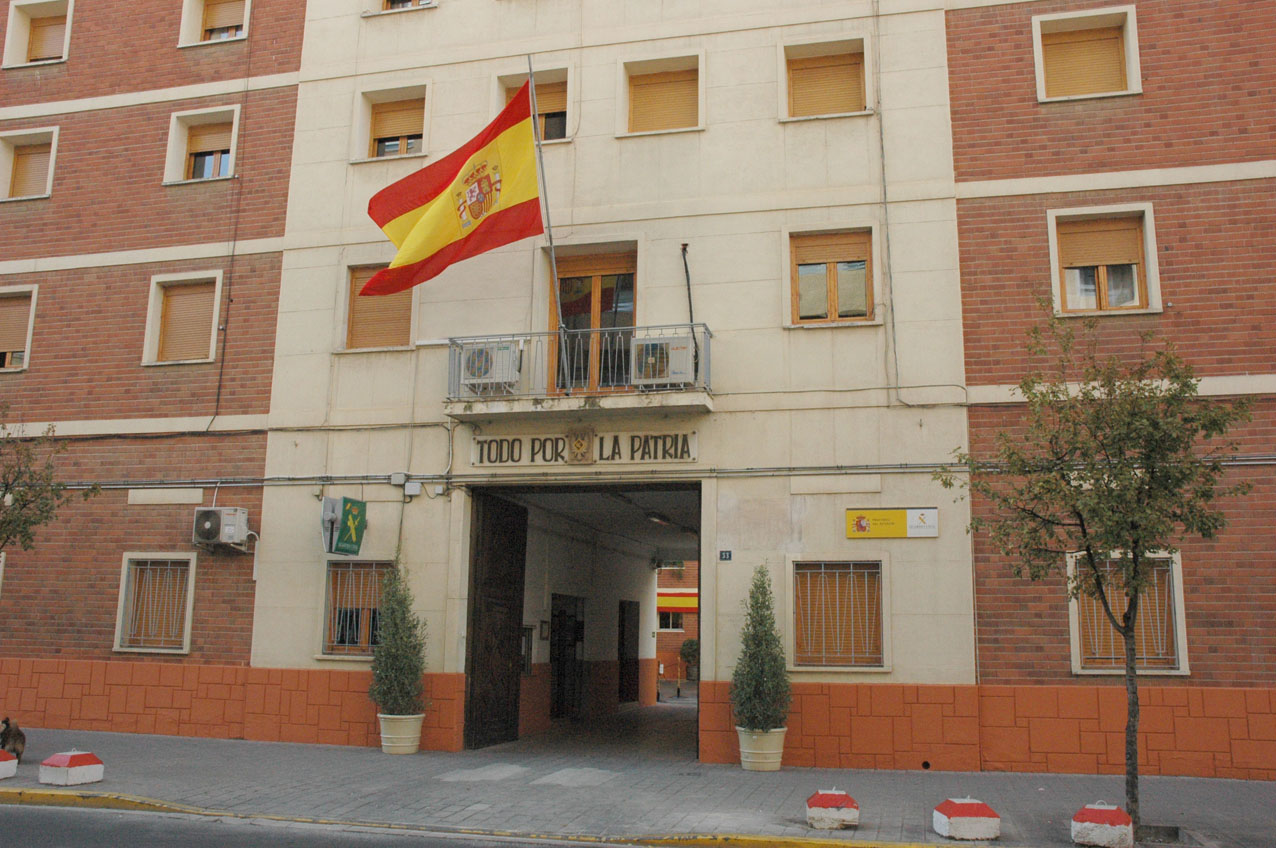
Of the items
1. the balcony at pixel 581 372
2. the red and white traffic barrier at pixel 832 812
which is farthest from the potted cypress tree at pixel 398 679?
the red and white traffic barrier at pixel 832 812

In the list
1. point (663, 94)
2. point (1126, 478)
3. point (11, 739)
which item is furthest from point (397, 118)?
point (1126, 478)

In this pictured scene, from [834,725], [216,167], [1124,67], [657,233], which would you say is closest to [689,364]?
[657,233]

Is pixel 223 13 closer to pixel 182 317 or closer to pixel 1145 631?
pixel 182 317

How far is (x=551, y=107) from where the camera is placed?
15.1 metres

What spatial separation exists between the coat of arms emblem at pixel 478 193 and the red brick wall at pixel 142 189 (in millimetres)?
3760

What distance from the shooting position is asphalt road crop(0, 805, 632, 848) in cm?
803

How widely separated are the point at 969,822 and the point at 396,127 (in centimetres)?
1196

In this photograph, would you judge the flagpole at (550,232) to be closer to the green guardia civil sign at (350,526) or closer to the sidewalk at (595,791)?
the green guardia civil sign at (350,526)

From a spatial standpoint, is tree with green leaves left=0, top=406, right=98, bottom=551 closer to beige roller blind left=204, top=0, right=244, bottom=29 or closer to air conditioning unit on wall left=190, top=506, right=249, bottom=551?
air conditioning unit on wall left=190, top=506, right=249, bottom=551

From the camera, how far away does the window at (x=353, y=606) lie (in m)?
14.1

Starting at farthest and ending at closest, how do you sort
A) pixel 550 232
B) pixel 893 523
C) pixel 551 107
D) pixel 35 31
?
pixel 35 31
pixel 551 107
pixel 550 232
pixel 893 523

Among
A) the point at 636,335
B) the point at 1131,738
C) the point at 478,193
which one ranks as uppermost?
the point at 478,193

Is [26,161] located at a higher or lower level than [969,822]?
higher

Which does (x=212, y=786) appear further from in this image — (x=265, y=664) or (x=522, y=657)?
(x=522, y=657)
